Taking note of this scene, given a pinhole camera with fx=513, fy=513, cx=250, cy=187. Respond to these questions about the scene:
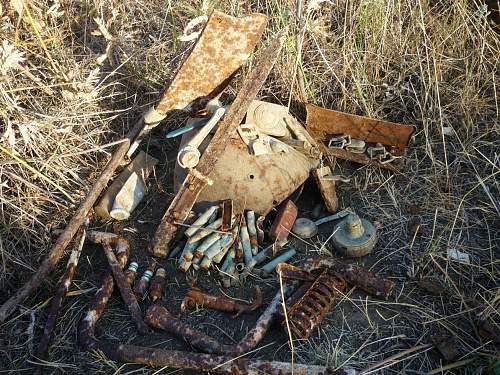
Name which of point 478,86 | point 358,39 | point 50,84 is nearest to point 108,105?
point 50,84

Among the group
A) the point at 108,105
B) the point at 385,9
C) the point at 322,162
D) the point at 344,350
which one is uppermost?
the point at 385,9

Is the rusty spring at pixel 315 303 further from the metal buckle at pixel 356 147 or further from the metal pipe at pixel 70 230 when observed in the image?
the metal pipe at pixel 70 230

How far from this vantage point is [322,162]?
396 centimetres

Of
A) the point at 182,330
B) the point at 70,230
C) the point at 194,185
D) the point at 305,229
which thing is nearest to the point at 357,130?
the point at 305,229

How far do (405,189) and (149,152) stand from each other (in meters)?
2.07

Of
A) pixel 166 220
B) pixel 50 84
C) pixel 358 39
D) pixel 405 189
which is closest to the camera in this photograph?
pixel 166 220

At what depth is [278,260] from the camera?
3498mm

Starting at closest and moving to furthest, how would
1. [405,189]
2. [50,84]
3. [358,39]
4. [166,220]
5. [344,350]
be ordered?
[344,350], [166,220], [405,189], [50,84], [358,39]

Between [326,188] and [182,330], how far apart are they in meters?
1.47

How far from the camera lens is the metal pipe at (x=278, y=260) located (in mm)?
3440

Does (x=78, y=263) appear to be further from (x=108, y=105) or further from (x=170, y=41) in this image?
(x=170, y=41)

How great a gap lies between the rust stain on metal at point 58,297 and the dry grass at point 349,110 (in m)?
0.09

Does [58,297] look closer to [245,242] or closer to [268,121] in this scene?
[245,242]

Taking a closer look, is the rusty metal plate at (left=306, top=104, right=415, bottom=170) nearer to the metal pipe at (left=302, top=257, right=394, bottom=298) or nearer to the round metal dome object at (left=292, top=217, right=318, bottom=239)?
the round metal dome object at (left=292, top=217, right=318, bottom=239)
